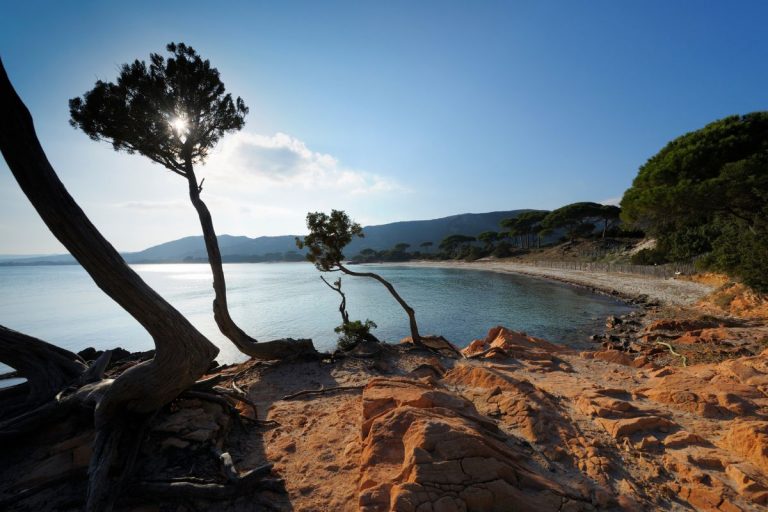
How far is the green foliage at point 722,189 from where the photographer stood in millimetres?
16125

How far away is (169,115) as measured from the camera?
774 centimetres

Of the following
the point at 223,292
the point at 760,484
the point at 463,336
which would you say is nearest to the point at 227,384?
the point at 223,292

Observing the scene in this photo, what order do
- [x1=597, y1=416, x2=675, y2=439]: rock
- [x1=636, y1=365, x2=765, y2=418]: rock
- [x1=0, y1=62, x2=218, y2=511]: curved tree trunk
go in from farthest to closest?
1. [x1=636, y1=365, x2=765, y2=418]: rock
2. [x1=597, y1=416, x2=675, y2=439]: rock
3. [x1=0, y1=62, x2=218, y2=511]: curved tree trunk

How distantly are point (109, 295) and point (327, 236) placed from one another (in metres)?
8.17

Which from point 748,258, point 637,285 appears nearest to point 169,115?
point 748,258

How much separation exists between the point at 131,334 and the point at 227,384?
2042 cm

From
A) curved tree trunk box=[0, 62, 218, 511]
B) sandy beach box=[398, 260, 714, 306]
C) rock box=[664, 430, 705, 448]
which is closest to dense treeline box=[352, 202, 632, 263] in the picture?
sandy beach box=[398, 260, 714, 306]

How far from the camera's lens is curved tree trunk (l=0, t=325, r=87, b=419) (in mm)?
4684

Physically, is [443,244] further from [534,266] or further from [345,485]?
[345,485]

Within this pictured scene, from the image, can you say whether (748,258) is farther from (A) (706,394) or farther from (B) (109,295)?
(B) (109,295)

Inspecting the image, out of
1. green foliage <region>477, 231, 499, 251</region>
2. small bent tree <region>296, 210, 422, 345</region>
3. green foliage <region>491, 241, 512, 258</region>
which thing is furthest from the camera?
green foliage <region>477, 231, 499, 251</region>

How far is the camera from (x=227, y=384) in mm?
7734

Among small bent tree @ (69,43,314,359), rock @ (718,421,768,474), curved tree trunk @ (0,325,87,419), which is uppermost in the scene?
small bent tree @ (69,43,314,359)

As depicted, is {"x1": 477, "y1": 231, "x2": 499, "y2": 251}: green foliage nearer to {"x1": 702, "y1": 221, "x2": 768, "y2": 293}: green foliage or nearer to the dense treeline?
the dense treeline
